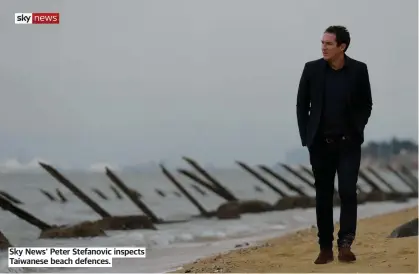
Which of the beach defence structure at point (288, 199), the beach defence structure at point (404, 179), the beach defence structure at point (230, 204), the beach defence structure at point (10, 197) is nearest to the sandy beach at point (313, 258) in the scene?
the beach defence structure at point (10, 197)

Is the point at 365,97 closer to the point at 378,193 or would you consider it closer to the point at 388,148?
the point at 388,148

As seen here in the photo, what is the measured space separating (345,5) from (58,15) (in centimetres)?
205

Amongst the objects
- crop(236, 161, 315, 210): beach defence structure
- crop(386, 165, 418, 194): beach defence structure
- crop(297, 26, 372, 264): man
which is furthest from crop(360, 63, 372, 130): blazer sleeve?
crop(386, 165, 418, 194): beach defence structure

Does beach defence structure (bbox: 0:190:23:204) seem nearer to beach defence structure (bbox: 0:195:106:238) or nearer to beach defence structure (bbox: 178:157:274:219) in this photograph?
beach defence structure (bbox: 0:195:106:238)

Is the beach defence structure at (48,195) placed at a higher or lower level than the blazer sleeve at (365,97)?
lower

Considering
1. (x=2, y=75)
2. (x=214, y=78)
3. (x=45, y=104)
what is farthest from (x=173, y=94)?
(x=2, y=75)

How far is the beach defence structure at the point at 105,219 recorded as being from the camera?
525 centimetres

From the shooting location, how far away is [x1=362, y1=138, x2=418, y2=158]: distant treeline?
587cm

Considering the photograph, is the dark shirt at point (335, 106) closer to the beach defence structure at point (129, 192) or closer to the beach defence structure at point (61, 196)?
the beach defence structure at point (129, 192)

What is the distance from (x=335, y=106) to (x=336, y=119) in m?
0.07

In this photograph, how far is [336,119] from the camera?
3.19 m

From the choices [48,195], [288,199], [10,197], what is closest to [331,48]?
[10,197]

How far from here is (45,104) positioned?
14.6 feet

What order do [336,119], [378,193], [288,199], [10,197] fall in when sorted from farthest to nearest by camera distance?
[378,193]
[288,199]
[10,197]
[336,119]
